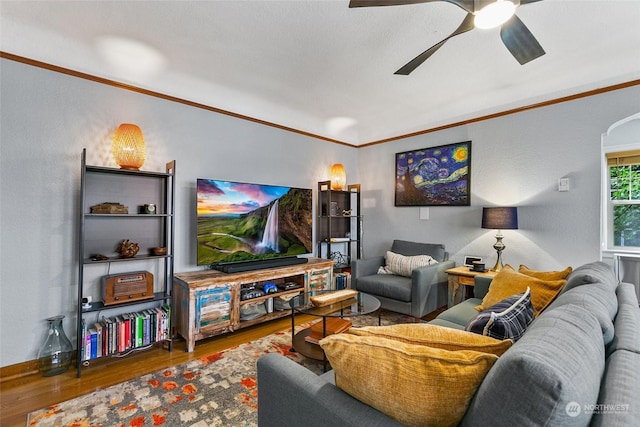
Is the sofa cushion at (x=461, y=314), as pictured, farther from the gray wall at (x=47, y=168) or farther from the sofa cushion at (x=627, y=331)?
the gray wall at (x=47, y=168)

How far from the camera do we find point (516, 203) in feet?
10.6

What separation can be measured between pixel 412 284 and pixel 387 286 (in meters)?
0.30

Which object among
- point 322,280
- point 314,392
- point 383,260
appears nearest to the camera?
point 314,392

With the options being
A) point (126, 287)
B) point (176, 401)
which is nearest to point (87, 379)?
point (126, 287)

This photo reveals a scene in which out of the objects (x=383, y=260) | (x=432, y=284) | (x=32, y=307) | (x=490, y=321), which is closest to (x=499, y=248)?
(x=432, y=284)

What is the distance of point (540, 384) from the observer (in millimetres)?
590

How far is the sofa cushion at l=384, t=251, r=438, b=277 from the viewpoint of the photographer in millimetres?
3469

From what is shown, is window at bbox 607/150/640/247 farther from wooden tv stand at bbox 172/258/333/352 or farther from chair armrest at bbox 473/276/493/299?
wooden tv stand at bbox 172/258/333/352

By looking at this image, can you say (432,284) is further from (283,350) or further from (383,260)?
(283,350)

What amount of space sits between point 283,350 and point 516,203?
286 cm

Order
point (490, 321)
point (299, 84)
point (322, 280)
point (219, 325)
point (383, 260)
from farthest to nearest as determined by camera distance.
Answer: point (383, 260), point (322, 280), point (299, 84), point (219, 325), point (490, 321)

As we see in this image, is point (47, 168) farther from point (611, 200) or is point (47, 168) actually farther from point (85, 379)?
point (611, 200)

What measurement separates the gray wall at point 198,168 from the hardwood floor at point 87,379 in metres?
0.28

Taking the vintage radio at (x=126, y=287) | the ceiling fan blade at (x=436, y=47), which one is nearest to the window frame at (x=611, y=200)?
the ceiling fan blade at (x=436, y=47)
